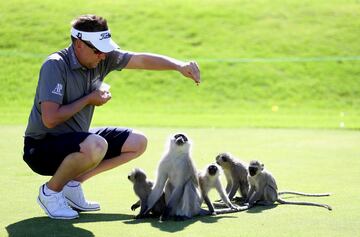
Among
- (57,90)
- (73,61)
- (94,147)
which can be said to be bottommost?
(94,147)

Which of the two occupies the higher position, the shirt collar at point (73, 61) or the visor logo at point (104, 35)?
the visor logo at point (104, 35)

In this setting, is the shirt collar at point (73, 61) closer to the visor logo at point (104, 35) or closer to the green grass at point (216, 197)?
the visor logo at point (104, 35)

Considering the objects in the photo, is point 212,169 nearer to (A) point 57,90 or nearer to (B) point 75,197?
(B) point 75,197

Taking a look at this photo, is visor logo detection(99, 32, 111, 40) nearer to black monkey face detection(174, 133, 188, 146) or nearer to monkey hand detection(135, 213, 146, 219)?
black monkey face detection(174, 133, 188, 146)

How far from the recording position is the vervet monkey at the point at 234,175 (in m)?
9.16

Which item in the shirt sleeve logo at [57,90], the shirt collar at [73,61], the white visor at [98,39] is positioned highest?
the white visor at [98,39]

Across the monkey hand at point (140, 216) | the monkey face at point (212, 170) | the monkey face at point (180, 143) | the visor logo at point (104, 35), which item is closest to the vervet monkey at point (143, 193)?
the monkey hand at point (140, 216)

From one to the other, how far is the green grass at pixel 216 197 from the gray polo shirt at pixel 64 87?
919mm

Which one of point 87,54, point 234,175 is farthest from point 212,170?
point 87,54

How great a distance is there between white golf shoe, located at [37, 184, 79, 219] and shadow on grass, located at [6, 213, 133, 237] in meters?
0.07

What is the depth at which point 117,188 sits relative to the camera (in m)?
9.41

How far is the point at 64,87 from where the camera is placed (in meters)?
7.30

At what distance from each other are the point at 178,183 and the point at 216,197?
1.36 metres

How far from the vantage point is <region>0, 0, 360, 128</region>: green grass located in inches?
1005
